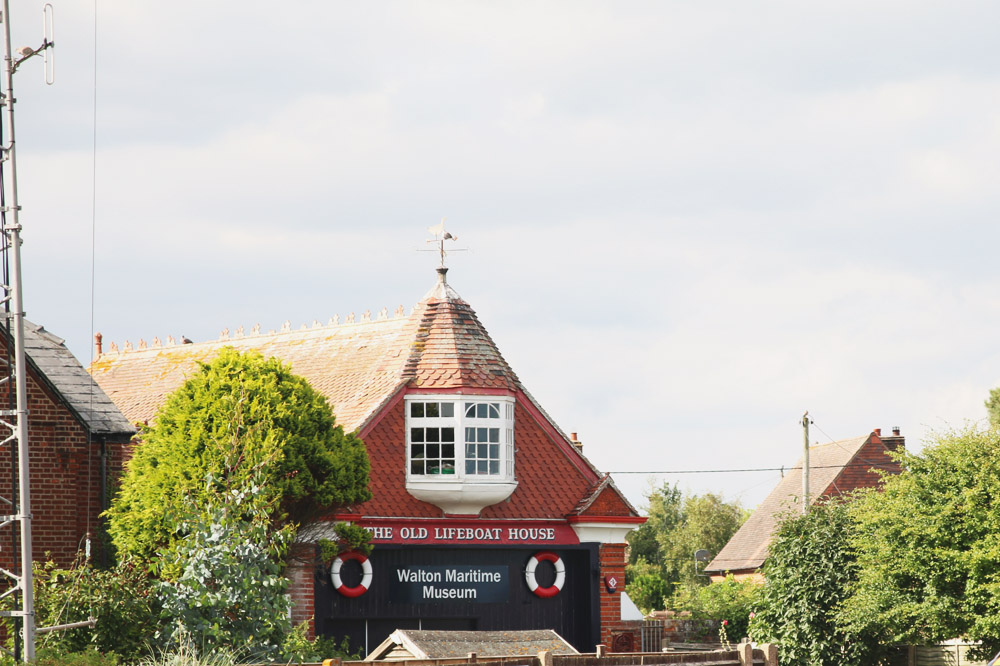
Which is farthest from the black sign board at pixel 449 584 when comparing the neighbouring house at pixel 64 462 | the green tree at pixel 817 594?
the neighbouring house at pixel 64 462

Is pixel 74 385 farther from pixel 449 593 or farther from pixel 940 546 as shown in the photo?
pixel 940 546

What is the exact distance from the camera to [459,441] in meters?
30.7

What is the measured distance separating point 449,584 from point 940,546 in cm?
1060

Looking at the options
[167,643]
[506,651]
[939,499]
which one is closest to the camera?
[167,643]

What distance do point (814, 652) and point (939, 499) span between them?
202 inches

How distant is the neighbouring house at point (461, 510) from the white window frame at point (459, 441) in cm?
3

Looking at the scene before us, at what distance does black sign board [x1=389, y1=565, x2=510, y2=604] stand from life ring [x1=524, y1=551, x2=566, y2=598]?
0.54 m

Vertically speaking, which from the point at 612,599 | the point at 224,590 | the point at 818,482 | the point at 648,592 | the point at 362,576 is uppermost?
the point at 818,482

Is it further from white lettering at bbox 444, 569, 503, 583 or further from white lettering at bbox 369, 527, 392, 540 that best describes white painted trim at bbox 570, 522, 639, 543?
white lettering at bbox 369, 527, 392, 540

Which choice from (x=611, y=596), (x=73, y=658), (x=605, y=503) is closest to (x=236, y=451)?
(x=73, y=658)

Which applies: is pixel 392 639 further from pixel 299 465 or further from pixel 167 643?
pixel 299 465

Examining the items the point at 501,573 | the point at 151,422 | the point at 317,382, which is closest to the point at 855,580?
the point at 501,573

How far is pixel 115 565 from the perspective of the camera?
27.0 m

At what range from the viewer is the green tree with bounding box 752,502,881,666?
29469 millimetres
